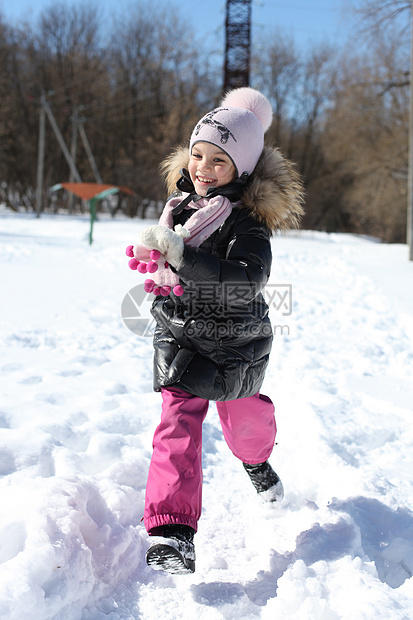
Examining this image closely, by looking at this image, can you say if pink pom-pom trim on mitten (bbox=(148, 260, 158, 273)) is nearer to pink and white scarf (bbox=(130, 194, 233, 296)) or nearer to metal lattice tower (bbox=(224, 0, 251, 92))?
pink and white scarf (bbox=(130, 194, 233, 296))

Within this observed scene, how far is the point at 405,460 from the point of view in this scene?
2.33 metres

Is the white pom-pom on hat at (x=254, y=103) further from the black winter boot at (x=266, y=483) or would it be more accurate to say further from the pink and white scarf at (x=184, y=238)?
the black winter boot at (x=266, y=483)

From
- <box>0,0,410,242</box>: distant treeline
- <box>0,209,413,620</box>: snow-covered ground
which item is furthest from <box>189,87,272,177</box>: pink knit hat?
<box>0,0,410,242</box>: distant treeline

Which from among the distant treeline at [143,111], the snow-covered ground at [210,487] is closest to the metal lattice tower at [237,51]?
the distant treeline at [143,111]

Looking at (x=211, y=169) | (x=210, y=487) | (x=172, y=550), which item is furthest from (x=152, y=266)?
(x=210, y=487)

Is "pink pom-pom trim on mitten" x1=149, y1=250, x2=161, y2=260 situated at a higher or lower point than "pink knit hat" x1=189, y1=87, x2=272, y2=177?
lower

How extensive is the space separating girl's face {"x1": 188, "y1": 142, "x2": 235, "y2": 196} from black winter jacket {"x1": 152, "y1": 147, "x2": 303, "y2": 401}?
85 mm

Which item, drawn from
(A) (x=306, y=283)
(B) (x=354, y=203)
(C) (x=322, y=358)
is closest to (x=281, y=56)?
(B) (x=354, y=203)

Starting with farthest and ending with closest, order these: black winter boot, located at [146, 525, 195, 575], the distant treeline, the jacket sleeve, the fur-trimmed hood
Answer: the distant treeline, the fur-trimmed hood, the jacket sleeve, black winter boot, located at [146, 525, 195, 575]

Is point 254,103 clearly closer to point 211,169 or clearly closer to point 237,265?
point 211,169

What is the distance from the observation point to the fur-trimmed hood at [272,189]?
5.42 ft

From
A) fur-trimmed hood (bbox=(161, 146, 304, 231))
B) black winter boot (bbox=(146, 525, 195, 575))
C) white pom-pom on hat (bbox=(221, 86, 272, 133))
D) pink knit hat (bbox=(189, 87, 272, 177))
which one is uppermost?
white pom-pom on hat (bbox=(221, 86, 272, 133))

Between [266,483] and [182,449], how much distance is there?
20.2 inches

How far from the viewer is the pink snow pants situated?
149 centimetres
